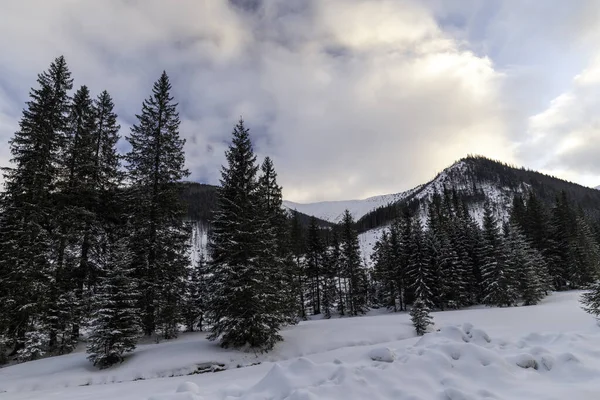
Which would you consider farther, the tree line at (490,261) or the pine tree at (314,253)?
the pine tree at (314,253)

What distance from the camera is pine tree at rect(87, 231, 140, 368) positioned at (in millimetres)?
13203

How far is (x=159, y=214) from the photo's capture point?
19.4 metres

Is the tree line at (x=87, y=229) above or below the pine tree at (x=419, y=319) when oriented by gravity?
above

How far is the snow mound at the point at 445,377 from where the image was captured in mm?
4859

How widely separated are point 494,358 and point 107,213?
22.5 meters

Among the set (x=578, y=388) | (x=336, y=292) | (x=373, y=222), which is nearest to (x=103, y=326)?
(x=578, y=388)

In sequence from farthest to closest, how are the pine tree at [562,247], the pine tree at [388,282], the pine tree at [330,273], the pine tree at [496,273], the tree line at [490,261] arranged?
the pine tree at [330,273] < the pine tree at [388,282] < the pine tree at [562,247] < the tree line at [490,261] < the pine tree at [496,273]

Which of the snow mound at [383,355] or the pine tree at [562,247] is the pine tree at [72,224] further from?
the pine tree at [562,247]

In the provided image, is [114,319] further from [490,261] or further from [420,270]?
[490,261]

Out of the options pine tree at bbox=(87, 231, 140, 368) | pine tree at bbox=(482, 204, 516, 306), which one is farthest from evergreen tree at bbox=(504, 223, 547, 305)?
pine tree at bbox=(87, 231, 140, 368)

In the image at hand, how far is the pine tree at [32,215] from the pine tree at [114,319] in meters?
4.44

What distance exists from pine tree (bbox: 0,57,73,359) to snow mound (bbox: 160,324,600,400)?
1512 cm

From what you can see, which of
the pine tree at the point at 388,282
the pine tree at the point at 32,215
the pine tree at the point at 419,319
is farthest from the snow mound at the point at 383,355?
the pine tree at the point at 388,282

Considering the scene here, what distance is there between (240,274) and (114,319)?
18.1 feet
